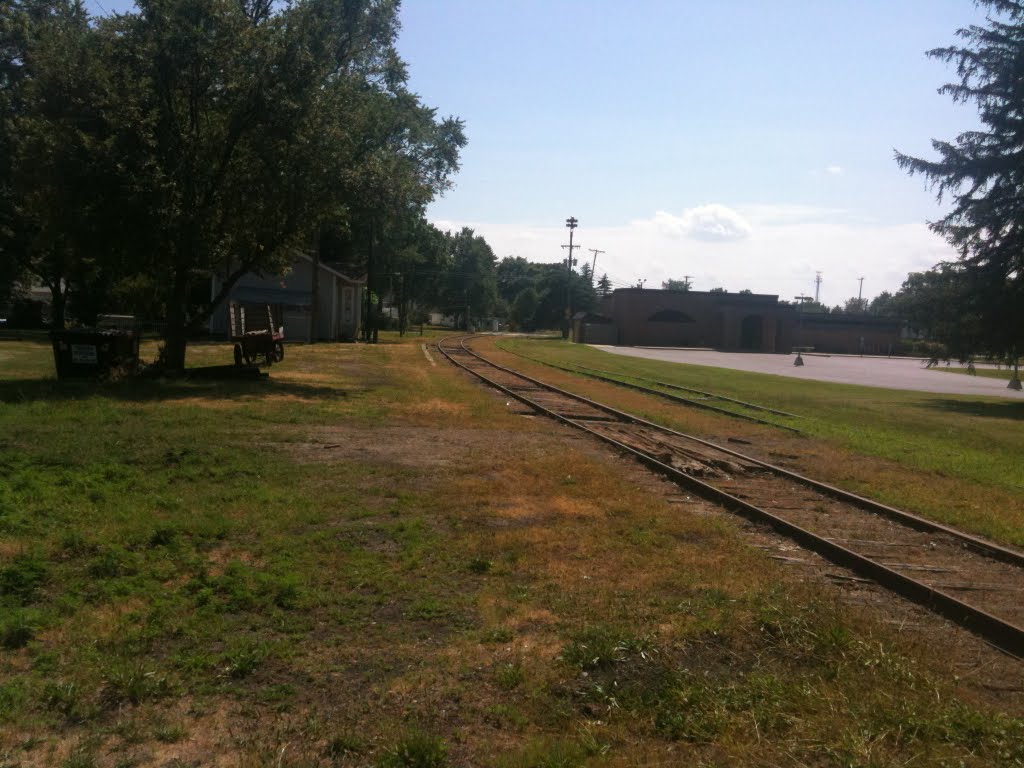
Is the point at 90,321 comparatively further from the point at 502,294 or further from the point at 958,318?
the point at 502,294

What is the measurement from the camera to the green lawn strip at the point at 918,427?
12.5m

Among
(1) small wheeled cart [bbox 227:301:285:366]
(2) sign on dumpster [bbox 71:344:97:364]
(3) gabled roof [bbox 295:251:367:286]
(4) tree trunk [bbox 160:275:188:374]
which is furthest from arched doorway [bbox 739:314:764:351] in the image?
(2) sign on dumpster [bbox 71:344:97:364]

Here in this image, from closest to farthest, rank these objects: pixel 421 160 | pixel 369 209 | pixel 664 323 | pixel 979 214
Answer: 1. pixel 369 209
2. pixel 979 214
3. pixel 421 160
4. pixel 664 323

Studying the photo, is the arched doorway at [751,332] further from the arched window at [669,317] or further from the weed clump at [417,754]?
the weed clump at [417,754]

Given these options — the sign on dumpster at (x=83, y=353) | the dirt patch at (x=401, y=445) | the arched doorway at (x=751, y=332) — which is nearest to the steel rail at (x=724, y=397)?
the dirt patch at (x=401, y=445)

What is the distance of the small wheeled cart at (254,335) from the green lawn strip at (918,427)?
1354 cm

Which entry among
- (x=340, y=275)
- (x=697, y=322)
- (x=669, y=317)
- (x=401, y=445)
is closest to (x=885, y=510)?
(x=401, y=445)

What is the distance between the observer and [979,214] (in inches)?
1252

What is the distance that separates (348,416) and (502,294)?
155m

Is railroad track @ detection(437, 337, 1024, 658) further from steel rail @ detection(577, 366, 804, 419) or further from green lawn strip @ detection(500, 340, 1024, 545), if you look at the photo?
steel rail @ detection(577, 366, 804, 419)

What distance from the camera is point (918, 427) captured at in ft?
68.2

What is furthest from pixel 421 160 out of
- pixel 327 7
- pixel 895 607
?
pixel 895 607

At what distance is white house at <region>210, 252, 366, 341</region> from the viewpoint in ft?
148

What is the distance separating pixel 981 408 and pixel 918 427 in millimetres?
8934
